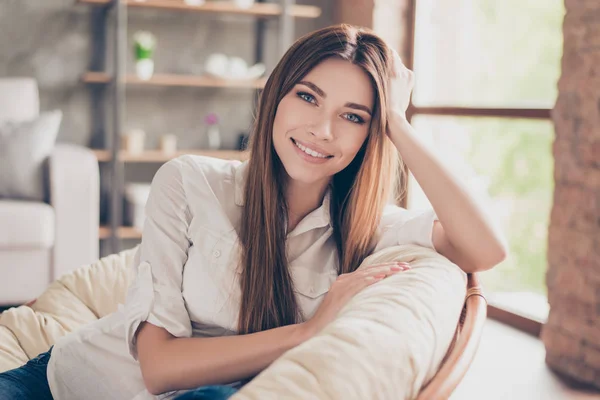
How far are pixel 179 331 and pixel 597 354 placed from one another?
6.59ft

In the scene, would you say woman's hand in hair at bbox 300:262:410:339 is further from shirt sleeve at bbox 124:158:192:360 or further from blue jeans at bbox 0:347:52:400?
blue jeans at bbox 0:347:52:400

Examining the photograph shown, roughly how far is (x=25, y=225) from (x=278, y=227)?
2.22 m

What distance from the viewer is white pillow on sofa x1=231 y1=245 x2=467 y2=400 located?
78 centimetres

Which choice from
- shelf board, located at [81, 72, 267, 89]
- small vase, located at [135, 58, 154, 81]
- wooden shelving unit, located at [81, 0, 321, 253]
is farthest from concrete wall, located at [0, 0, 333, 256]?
small vase, located at [135, 58, 154, 81]

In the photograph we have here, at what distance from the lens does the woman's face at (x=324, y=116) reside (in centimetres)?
138

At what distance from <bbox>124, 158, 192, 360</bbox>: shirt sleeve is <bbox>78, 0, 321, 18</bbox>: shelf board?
3007 mm

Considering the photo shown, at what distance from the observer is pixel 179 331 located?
1241 millimetres

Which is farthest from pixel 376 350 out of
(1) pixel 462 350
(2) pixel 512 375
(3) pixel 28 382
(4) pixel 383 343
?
(2) pixel 512 375

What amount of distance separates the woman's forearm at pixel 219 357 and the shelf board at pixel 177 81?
10.7 ft

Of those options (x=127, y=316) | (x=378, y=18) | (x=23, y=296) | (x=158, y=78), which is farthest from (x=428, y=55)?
(x=127, y=316)

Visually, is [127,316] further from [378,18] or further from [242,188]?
[378,18]

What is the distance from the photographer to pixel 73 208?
3.42m

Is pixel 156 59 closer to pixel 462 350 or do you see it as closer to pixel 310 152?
pixel 310 152

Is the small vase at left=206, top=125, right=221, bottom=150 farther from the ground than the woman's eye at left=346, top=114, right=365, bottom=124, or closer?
closer
